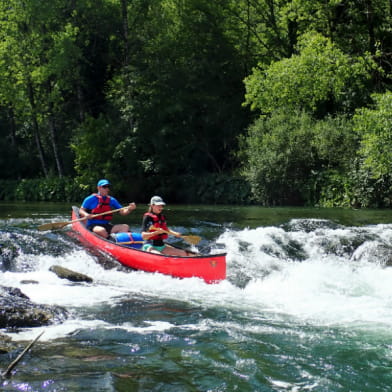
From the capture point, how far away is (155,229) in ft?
34.6

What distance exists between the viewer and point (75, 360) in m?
5.28

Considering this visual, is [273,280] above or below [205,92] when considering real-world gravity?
below

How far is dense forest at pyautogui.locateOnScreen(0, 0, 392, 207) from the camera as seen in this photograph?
2259 cm

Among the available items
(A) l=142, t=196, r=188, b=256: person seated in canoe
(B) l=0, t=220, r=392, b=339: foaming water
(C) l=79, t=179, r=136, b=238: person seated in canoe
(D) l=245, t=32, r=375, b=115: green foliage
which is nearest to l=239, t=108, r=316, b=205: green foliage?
(D) l=245, t=32, r=375, b=115: green foliage

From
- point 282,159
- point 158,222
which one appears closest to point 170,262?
point 158,222

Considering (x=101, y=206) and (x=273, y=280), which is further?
(x=101, y=206)

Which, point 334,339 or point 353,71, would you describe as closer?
point 334,339

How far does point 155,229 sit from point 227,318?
149 inches

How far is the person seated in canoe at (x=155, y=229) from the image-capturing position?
34.4ft

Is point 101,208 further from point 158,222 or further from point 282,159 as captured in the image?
point 282,159

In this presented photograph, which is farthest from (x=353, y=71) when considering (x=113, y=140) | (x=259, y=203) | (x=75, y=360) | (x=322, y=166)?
(x=75, y=360)

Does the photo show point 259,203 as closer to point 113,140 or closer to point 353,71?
point 353,71

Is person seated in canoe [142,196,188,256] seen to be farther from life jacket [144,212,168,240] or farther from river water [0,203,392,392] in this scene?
river water [0,203,392,392]

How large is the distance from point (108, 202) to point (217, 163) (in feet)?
60.1
